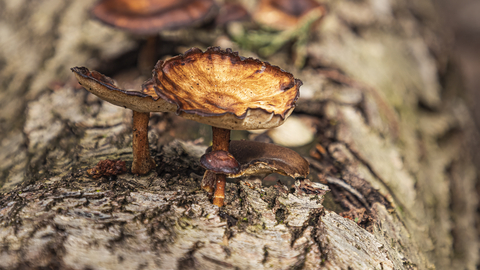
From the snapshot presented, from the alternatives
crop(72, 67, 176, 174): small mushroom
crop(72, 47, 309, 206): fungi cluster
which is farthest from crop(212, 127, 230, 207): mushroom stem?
crop(72, 67, 176, 174): small mushroom

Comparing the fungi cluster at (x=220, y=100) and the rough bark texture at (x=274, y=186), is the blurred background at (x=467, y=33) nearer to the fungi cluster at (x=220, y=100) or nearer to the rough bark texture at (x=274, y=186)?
the rough bark texture at (x=274, y=186)

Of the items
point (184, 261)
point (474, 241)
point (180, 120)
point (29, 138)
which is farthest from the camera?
point (474, 241)

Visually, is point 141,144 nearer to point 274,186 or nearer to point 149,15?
point 274,186

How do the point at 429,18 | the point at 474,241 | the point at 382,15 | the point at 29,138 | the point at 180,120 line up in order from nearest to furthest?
the point at 29,138, the point at 180,120, the point at 474,241, the point at 382,15, the point at 429,18

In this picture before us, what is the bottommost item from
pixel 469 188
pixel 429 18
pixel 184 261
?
pixel 184 261

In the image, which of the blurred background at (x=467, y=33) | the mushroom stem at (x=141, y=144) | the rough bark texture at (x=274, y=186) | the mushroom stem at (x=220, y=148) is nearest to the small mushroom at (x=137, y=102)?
the mushroom stem at (x=141, y=144)

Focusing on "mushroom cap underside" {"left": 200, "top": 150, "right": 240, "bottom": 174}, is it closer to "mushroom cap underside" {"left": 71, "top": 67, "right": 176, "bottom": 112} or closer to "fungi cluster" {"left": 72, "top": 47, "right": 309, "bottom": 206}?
"fungi cluster" {"left": 72, "top": 47, "right": 309, "bottom": 206}

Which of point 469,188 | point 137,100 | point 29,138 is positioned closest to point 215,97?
point 137,100

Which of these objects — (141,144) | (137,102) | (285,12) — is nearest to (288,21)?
(285,12)

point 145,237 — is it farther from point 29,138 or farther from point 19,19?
point 19,19
